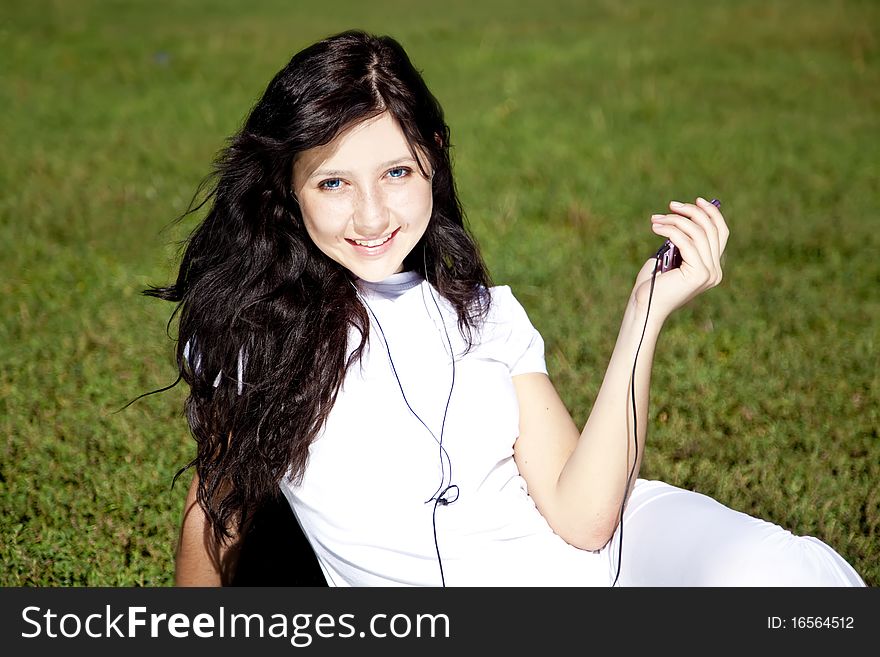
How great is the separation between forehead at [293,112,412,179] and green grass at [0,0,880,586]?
5.23 feet

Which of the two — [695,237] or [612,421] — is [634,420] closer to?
[612,421]

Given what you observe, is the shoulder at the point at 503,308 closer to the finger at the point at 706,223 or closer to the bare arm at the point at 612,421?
the bare arm at the point at 612,421

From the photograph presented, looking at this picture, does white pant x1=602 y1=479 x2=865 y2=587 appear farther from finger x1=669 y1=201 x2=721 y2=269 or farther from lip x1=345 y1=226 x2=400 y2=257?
lip x1=345 y1=226 x2=400 y2=257

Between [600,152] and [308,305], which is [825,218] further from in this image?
[308,305]

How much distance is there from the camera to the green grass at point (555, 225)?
12.7ft

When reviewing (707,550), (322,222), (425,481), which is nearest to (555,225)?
(322,222)

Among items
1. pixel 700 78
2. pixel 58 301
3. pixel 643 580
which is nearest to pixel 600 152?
pixel 700 78

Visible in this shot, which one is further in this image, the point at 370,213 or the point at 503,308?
the point at 503,308

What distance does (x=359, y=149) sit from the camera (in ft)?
8.05

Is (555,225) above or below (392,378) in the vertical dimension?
below

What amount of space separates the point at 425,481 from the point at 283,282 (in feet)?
1.90

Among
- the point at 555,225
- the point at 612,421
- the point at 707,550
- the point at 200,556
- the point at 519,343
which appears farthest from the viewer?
the point at 555,225

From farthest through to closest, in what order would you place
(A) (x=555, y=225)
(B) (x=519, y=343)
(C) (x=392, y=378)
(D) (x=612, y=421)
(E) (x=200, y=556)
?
(A) (x=555, y=225) < (E) (x=200, y=556) < (B) (x=519, y=343) < (C) (x=392, y=378) < (D) (x=612, y=421)

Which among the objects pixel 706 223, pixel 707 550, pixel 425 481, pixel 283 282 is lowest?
pixel 707 550
